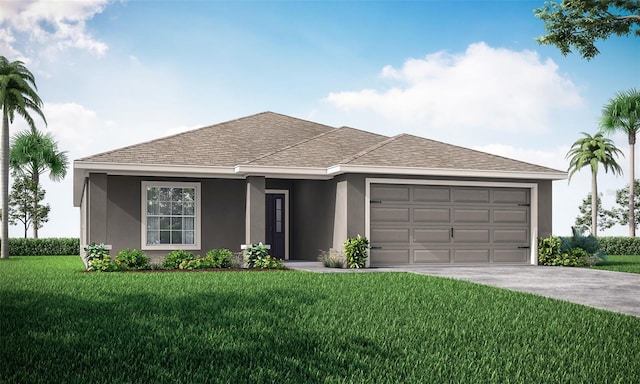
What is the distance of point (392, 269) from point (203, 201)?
621 cm

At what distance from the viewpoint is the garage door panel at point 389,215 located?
18.2m

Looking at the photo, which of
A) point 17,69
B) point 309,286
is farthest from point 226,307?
point 17,69

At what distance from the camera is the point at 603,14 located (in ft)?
46.3

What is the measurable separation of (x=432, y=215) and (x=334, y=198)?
2.88 m

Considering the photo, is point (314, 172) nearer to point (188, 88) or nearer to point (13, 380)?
point (188, 88)

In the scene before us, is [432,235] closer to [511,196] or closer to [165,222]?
[511,196]

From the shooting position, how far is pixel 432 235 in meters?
18.7

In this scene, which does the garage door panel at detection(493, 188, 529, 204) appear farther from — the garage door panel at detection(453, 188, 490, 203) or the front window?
the front window

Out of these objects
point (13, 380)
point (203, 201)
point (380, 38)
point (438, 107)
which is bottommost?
point (13, 380)

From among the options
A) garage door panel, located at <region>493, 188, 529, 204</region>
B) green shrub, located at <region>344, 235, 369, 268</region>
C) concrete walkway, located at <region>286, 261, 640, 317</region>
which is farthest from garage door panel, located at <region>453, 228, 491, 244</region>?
green shrub, located at <region>344, 235, 369, 268</region>

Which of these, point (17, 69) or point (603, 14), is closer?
point (603, 14)

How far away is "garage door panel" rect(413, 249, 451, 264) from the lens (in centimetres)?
1864

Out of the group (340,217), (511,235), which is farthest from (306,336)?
(511,235)

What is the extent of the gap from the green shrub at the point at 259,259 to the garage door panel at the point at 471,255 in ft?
17.5
